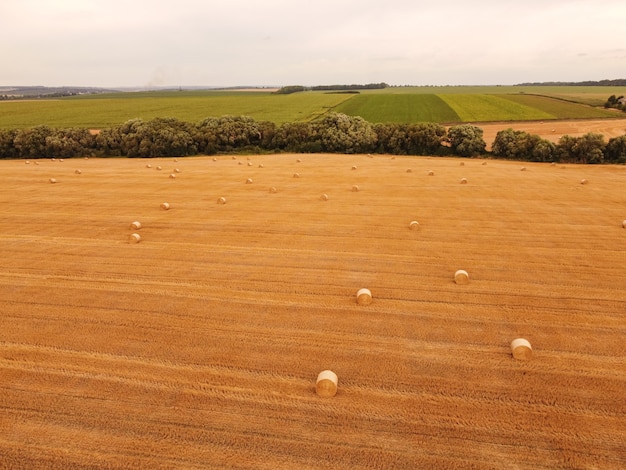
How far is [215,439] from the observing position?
21.1ft

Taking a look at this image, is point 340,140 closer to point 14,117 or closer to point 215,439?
point 215,439

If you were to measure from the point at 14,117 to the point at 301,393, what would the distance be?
10627cm

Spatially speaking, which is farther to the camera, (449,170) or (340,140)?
(340,140)

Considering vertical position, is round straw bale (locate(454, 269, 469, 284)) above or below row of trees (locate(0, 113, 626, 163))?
below

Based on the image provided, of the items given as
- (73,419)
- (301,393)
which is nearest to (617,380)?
(301,393)

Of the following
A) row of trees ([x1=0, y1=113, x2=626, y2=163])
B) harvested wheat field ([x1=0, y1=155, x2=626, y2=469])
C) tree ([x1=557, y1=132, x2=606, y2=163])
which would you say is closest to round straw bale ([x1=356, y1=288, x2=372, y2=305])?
harvested wheat field ([x1=0, y1=155, x2=626, y2=469])

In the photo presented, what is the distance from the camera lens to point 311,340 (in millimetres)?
9047

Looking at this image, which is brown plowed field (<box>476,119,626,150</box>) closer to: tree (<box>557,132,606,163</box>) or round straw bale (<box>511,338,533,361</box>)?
tree (<box>557,132,606,163</box>)

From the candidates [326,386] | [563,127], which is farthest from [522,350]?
[563,127]

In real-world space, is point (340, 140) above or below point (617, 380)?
above

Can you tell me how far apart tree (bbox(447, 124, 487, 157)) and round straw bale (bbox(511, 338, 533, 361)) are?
38.8 m

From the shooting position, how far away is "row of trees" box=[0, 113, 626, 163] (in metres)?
43.9

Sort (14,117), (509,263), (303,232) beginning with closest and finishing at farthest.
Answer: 1. (509,263)
2. (303,232)
3. (14,117)

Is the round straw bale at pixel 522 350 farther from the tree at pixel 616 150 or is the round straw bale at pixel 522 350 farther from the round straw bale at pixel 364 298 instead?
the tree at pixel 616 150
